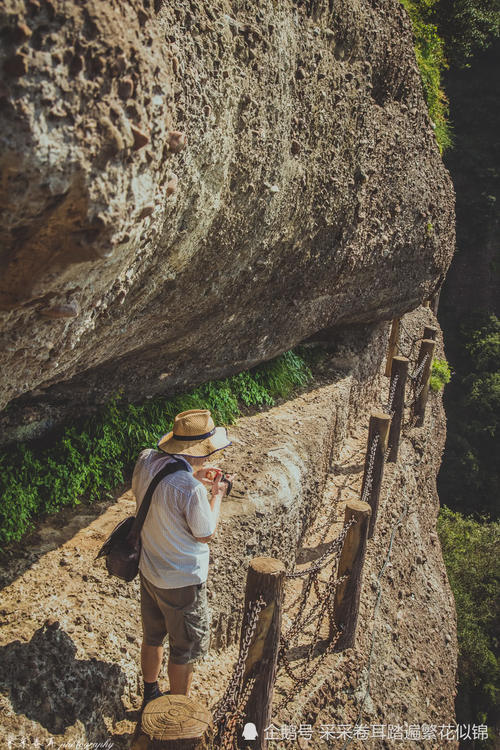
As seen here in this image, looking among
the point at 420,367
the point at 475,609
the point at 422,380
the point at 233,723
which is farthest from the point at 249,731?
the point at 475,609

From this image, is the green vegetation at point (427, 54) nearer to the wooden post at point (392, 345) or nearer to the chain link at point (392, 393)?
the wooden post at point (392, 345)

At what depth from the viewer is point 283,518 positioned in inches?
209

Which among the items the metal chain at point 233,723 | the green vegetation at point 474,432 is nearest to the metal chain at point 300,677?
the metal chain at point 233,723

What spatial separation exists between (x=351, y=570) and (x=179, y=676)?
191 cm

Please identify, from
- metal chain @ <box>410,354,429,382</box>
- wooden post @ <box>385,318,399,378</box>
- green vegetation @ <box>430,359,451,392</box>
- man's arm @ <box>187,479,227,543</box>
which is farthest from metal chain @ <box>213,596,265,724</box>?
green vegetation @ <box>430,359,451,392</box>

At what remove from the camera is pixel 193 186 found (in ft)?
11.1

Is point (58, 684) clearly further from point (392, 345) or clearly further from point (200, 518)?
point (392, 345)

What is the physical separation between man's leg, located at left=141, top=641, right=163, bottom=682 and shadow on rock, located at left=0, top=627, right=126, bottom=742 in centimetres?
23

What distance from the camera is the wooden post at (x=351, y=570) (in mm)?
4508

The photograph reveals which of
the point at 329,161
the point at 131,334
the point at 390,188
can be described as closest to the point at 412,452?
the point at 390,188

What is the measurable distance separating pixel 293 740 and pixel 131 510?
200 centimetres

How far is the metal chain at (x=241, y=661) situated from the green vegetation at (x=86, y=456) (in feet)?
5.94

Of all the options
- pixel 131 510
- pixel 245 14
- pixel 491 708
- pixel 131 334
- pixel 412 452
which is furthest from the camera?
pixel 491 708

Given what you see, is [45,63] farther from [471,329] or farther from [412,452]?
[471,329]
